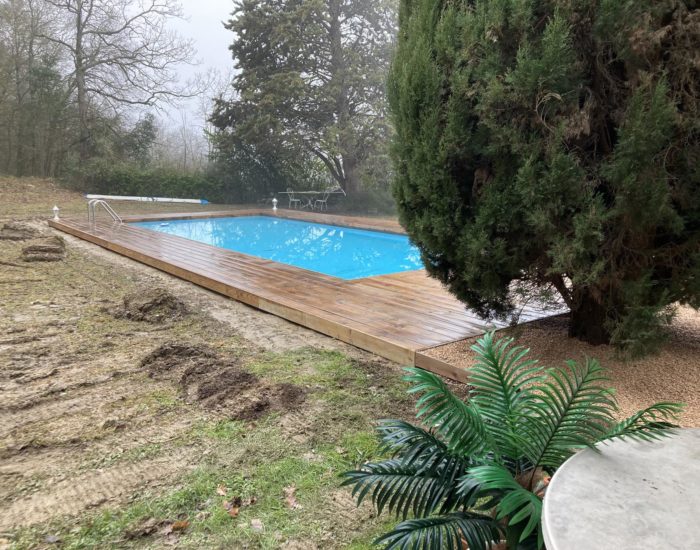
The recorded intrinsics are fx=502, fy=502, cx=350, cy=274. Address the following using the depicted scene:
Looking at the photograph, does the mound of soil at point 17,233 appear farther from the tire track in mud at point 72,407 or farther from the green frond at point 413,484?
the green frond at point 413,484

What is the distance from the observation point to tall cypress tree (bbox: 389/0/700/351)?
2.00m

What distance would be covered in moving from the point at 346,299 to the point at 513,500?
322 cm

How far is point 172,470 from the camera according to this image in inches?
75.4

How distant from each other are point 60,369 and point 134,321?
99 cm

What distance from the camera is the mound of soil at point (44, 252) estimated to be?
6.03 meters

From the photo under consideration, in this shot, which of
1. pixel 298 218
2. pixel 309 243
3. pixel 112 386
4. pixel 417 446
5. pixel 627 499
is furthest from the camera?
pixel 298 218

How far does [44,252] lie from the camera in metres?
6.21

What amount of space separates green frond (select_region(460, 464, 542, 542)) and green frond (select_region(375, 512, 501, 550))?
7 cm

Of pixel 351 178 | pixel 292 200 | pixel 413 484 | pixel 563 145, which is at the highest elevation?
pixel 351 178

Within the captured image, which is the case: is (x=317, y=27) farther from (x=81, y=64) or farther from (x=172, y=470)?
(x=172, y=470)

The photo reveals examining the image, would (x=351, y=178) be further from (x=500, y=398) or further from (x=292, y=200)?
(x=500, y=398)

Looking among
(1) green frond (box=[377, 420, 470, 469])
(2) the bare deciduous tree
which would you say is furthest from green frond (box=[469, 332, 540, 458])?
(2) the bare deciduous tree

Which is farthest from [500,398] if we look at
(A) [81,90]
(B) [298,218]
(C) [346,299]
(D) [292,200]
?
(A) [81,90]

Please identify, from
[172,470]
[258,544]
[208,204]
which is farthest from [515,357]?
[208,204]
